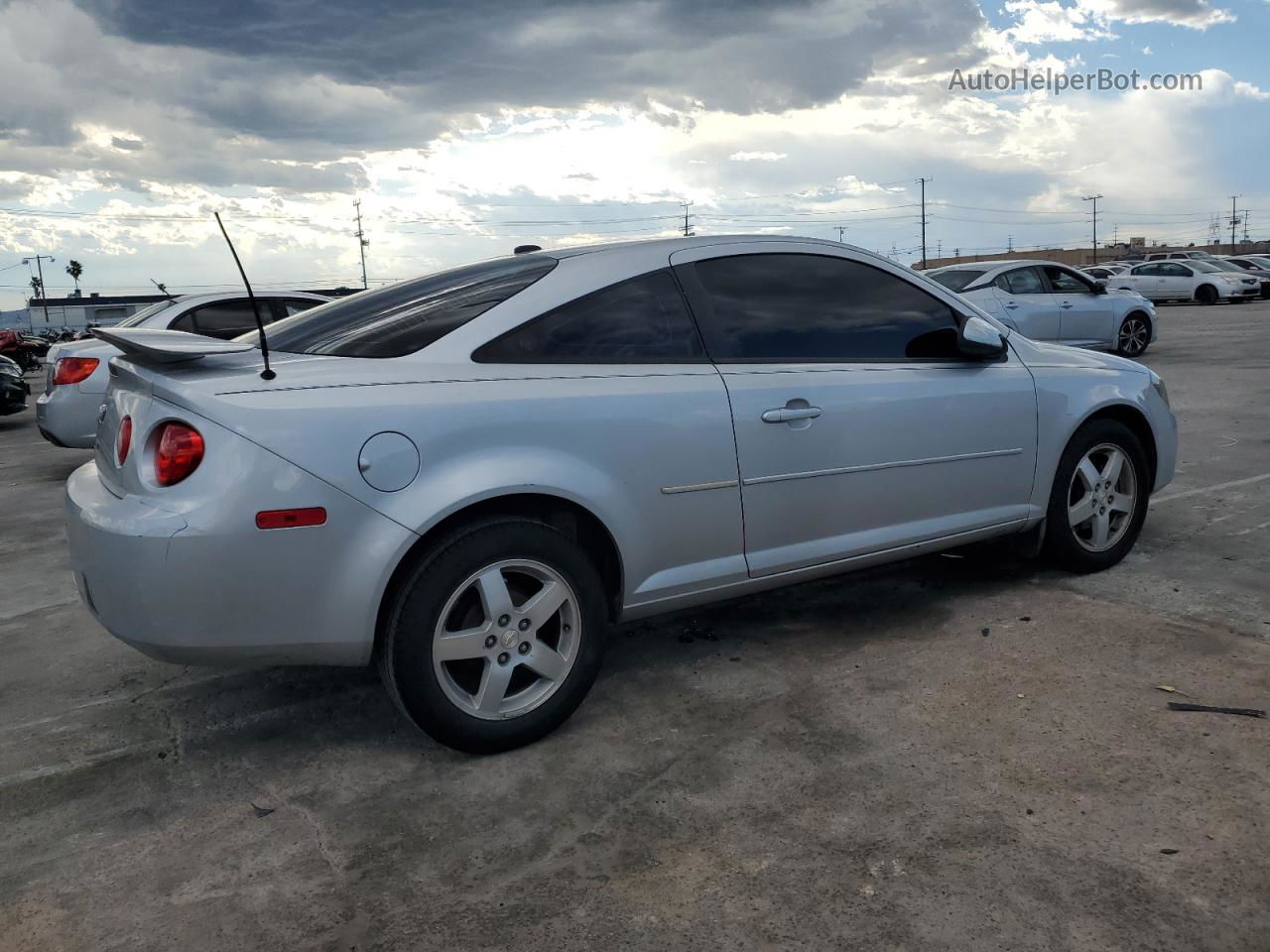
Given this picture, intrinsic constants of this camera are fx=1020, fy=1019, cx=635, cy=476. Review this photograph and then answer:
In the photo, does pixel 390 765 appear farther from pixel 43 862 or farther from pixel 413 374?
pixel 413 374

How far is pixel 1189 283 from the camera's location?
104ft

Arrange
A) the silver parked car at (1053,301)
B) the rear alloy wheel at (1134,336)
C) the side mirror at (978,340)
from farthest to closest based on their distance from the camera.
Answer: the rear alloy wheel at (1134,336), the silver parked car at (1053,301), the side mirror at (978,340)

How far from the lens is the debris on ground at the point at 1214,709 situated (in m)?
3.17

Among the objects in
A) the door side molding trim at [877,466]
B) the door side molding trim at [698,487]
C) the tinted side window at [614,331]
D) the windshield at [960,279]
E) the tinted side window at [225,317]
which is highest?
the windshield at [960,279]

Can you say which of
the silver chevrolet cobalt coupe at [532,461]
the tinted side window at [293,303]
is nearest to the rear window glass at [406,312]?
the silver chevrolet cobalt coupe at [532,461]

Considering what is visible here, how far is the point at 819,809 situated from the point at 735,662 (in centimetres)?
111

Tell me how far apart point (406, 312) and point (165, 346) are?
757mm

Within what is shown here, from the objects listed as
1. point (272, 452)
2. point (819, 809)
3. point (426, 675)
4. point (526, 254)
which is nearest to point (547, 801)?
point (426, 675)

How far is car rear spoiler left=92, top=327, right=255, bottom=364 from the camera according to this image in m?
2.91

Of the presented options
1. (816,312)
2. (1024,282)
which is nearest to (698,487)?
(816,312)

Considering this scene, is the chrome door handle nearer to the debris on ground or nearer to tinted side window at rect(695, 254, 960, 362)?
tinted side window at rect(695, 254, 960, 362)

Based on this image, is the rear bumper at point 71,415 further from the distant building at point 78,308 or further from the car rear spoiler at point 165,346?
the distant building at point 78,308

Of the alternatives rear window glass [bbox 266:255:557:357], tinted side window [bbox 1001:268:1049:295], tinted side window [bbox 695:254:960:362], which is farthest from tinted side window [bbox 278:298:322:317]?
tinted side window [bbox 1001:268:1049:295]

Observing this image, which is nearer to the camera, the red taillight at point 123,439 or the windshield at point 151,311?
the red taillight at point 123,439
